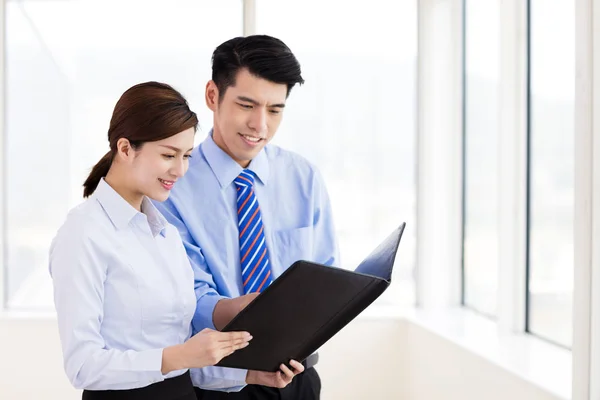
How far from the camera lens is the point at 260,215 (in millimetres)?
1859

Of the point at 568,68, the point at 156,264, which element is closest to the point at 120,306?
the point at 156,264

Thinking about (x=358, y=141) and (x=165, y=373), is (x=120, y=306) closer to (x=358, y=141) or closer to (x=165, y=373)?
(x=165, y=373)

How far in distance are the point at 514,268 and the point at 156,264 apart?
2.03 m

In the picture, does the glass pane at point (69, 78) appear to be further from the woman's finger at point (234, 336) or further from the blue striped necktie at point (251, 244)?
the woman's finger at point (234, 336)

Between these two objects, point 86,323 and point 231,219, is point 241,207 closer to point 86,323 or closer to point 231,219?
point 231,219

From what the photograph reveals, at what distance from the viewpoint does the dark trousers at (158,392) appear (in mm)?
1500

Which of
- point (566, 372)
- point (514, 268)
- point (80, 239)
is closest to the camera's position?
point (80, 239)

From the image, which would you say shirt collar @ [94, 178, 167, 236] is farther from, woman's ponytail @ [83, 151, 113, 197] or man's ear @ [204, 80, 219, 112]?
man's ear @ [204, 80, 219, 112]

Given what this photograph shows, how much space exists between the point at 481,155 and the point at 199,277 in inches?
92.1

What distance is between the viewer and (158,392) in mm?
1544

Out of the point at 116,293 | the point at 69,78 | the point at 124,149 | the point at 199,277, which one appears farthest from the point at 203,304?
the point at 69,78

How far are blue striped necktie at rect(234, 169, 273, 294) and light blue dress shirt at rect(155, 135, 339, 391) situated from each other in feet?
0.06

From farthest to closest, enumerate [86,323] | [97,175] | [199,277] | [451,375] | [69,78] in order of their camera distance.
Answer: [69,78] < [451,375] < [199,277] < [97,175] < [86,323]

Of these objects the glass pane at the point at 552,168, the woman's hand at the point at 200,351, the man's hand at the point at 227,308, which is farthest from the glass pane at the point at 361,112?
the woman's hand at the point at 200,351
